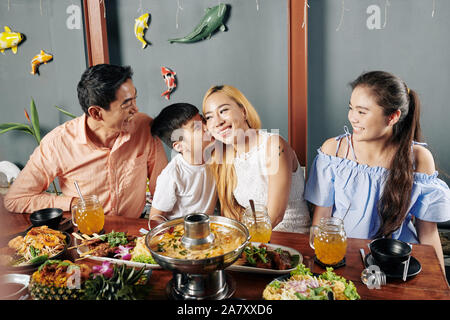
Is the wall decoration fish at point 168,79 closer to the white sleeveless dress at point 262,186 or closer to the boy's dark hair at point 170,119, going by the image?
the boy's dark hair at point 170,119

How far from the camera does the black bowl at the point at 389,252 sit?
1.14m

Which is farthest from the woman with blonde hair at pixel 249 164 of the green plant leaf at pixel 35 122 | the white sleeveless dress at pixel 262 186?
the green plant leaf at pixel 35 122

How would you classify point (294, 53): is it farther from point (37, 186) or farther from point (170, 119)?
point (37, 186)

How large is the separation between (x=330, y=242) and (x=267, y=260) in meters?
0.22

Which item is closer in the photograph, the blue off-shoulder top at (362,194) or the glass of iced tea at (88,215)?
the glass of iced tea at (88,215)

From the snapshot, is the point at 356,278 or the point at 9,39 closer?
the point at 356,278

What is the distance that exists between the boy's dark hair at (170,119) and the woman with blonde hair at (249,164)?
98 mm

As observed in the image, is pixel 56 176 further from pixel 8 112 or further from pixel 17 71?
pixel 17 71

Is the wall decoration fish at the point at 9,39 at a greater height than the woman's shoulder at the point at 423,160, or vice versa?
the wall decoration fish at the point at 9,39

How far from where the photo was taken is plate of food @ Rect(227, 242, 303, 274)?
1.17m

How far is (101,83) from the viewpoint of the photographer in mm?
1906

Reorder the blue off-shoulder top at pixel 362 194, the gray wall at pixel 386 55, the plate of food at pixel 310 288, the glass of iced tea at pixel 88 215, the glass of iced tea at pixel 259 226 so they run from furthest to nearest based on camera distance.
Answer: the blue off-shoulder top at pixel 362 194 → the gray wall at pixel 386 55 → the glass of iced tea at pixel 88 215 → the glass of iced tea at pixel 259 226 → the plate of food at pixel 310 288

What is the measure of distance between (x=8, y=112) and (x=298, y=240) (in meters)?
1.61

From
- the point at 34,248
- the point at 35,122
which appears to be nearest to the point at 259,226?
the point at 34,248
